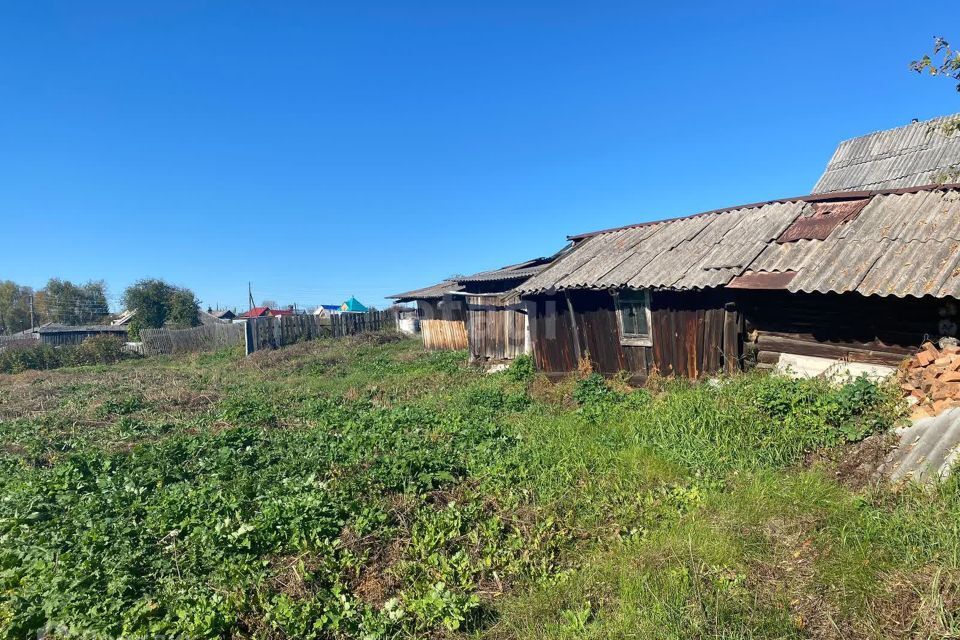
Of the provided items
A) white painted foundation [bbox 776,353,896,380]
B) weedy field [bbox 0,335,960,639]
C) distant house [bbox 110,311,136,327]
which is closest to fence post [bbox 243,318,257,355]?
weedy field [bbox 0,335,960,639]

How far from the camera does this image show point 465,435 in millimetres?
6934

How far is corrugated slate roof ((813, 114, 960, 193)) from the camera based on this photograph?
1420cm

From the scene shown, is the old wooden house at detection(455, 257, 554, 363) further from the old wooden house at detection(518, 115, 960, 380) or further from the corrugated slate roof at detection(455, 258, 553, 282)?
the old wooden house at detection(518, 115, 960, 380)

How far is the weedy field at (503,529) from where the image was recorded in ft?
10.9

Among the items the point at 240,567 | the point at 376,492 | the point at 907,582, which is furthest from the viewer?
the point at 376,492

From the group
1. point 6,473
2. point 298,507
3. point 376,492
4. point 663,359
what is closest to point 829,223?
point 663,359

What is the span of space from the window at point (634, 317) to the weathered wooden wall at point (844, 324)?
175cm

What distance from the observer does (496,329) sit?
14.9 metres

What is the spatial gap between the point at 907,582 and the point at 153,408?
1162 cm

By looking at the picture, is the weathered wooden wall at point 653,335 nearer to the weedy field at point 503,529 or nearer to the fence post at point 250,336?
the weedy field at point 503,529

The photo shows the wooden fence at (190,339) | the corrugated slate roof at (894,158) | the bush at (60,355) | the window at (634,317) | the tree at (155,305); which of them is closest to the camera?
the window at (634,317)

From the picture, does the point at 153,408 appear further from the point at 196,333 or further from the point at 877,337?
the point at 196,333

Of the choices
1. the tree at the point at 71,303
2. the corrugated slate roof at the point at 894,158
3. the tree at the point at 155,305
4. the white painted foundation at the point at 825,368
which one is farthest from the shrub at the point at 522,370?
the tree at the point at 71,303

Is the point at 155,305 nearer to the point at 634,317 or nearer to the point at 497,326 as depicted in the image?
the point at 497,326
